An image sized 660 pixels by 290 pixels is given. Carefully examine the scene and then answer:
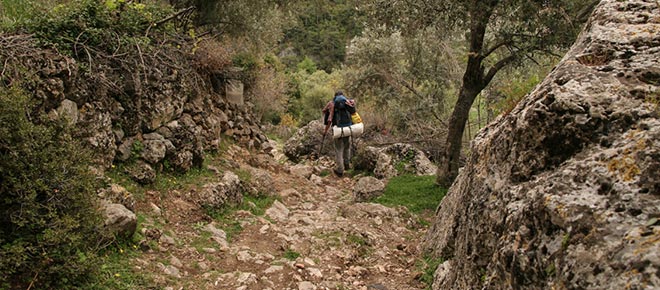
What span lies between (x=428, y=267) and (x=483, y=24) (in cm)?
523

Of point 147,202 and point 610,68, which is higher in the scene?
point 610,68

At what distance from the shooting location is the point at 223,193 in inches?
318

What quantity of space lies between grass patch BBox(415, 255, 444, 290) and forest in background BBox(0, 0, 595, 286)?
2.28m

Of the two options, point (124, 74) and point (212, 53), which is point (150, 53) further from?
point (212, 53)

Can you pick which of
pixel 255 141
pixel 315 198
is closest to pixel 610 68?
pixel 315 198

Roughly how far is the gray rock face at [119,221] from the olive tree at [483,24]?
7.14 m

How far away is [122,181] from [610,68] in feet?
21.1

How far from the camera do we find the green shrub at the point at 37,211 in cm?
390

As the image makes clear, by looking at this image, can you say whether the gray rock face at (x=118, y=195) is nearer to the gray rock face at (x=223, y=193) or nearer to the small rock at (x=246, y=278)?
the gray rock face at (x=223, y=193)

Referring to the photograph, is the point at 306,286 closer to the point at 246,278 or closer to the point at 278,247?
the point at 246,278

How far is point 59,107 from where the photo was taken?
5.88 meters

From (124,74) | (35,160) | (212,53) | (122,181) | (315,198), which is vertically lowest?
(315,198)

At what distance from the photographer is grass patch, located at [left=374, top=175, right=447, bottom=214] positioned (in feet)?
33.4

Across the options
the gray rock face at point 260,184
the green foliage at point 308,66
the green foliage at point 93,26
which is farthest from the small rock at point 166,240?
the green foliage at point 308,66
